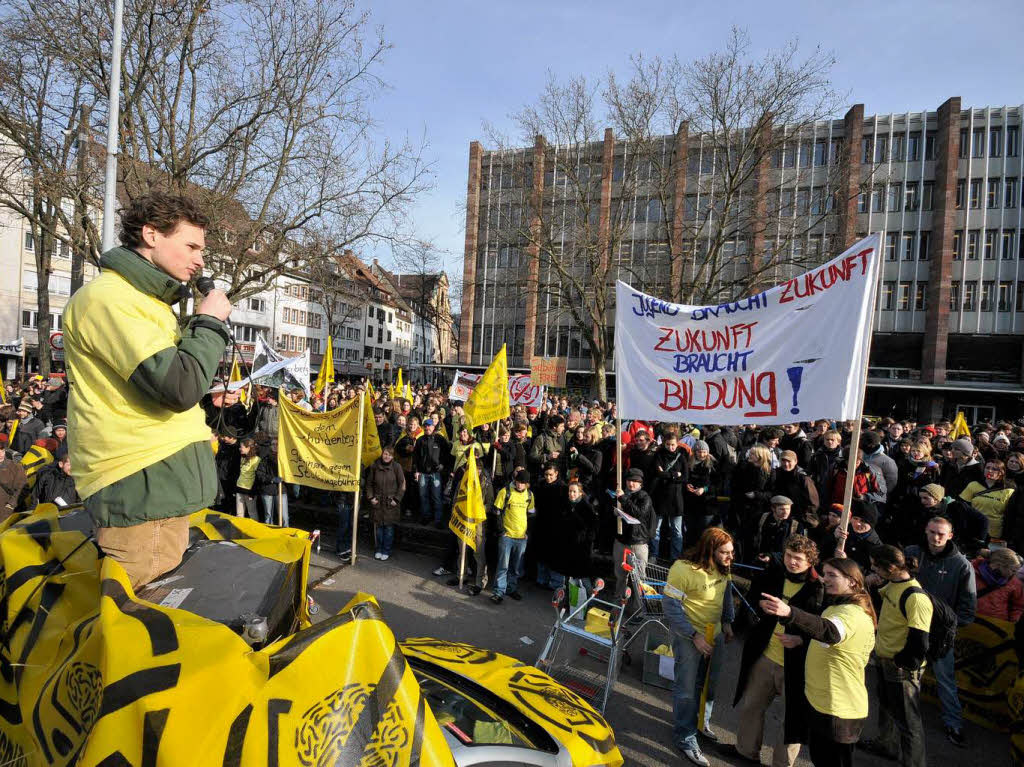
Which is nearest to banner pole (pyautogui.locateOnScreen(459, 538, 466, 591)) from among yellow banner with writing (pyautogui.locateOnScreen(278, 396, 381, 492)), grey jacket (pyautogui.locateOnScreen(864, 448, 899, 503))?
yellow banner with writing (pyautogui.locateOnScreen(278, 396, 381, 492))

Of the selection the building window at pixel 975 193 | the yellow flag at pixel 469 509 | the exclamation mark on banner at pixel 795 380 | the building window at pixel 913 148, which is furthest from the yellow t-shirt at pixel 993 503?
the building window at pixel 913 148

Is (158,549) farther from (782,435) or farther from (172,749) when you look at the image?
(782,435)

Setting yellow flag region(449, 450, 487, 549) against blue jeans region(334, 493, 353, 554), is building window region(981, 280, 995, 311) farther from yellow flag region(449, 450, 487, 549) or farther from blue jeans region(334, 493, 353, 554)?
blue jeans region(334, 493, 353, 554)

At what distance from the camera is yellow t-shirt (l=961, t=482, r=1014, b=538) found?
734cm

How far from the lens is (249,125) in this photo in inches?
562

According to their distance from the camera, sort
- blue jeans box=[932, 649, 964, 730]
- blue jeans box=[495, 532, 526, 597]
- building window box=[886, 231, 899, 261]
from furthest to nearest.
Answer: building window box=[886, 231, 899, 261] → blue jeans box=[495, 532, 526, 597] → blue jeans box=[932, 649, 964, 730]

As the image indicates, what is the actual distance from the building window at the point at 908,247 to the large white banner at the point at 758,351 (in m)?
38.1

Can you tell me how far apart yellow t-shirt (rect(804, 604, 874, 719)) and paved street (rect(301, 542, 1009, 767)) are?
3.94 feet

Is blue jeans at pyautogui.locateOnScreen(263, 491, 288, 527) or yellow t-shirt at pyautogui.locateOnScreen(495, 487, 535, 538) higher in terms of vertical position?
yellow t-shirt at pyautogui.locateOnScreen(495, 487, 535, 538)

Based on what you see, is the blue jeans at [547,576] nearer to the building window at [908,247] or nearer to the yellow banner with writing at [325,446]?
the yellow banner with writing at [325,446]

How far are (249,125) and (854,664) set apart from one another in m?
15.8

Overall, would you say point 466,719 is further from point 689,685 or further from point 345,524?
point 345,524

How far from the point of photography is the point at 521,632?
22.5 ft

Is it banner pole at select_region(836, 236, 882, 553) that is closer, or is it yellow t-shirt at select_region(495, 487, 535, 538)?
banner pole at select_region(836, 236, 882, 553)
